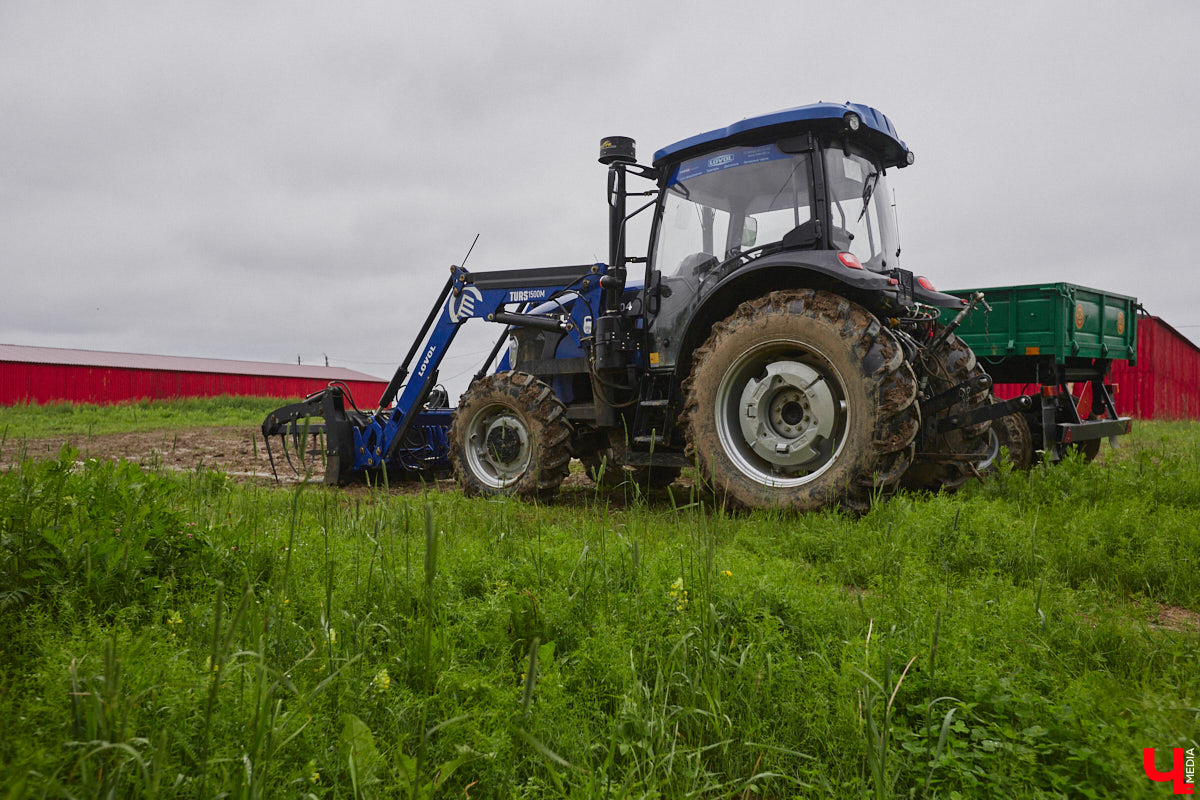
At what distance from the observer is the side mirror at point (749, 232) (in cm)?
525

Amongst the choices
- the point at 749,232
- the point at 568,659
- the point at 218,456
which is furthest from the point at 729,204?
the point at 218,456

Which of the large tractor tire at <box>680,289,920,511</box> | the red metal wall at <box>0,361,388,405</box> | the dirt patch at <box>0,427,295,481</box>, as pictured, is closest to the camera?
the large tractor tire at <box>680,289,920,511</box>

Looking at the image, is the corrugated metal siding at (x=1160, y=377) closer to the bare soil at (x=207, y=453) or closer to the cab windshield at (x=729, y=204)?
the cab windshield at (x=729, y=204)

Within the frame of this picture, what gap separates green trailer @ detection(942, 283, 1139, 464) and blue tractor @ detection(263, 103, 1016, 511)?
1393 millimetres

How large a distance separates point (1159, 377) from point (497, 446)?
21.4 metres

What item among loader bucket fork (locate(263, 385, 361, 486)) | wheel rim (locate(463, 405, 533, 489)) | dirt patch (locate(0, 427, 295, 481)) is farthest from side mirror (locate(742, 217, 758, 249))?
dirt patch (locate(0, 427, 295, 481))

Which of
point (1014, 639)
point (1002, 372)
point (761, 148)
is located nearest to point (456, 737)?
point (1014, 639)

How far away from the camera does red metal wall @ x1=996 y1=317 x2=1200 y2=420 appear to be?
18438 mm

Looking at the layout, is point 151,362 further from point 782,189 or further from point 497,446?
point 782,189

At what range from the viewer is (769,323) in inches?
181

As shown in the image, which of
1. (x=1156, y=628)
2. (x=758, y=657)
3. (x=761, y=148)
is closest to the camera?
(x=758, y=657)

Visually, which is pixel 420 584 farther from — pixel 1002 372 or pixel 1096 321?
pixel 1096 321

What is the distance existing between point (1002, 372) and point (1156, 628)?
6064mm

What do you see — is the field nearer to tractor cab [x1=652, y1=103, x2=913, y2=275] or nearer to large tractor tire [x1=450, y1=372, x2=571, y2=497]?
large tractor tire [x1=450, y1=372, x2=571, y2=497]
